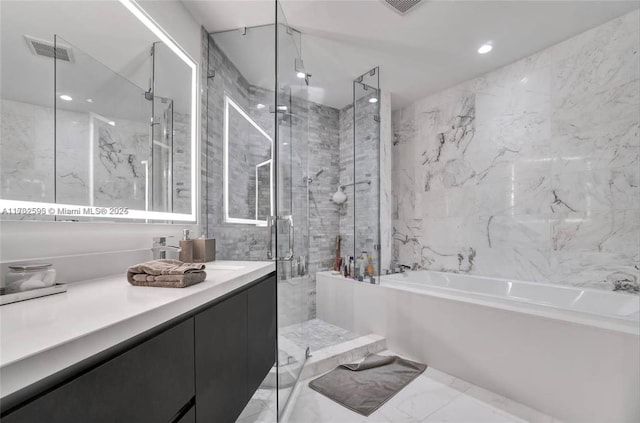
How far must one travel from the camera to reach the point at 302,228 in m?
2.29

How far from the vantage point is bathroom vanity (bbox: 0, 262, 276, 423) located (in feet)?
1.62

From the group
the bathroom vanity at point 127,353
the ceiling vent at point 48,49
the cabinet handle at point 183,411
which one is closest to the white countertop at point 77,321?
the bathroom vanity at point 127,353

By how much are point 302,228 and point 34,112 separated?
1605 millimetres

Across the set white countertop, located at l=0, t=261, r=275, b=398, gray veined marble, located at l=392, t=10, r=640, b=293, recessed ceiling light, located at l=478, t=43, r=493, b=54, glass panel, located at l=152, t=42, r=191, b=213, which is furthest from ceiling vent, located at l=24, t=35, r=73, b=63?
gray veined marble, located at l=392, t=10, r=640, b=293

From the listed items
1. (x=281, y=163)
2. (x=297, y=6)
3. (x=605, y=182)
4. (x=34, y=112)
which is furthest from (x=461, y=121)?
(x=34, y=112)

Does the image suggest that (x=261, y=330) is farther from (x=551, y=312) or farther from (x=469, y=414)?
(x=551, y=312)

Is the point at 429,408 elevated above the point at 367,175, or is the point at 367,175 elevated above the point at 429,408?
the point at 367,175

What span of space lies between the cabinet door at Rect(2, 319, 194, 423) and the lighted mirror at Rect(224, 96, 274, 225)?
1529 mm

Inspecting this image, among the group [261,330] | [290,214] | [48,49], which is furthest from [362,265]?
[48,49]

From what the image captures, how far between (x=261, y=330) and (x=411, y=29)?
247 centimetres

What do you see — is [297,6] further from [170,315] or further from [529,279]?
[529,279]

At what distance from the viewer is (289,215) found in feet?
6.37

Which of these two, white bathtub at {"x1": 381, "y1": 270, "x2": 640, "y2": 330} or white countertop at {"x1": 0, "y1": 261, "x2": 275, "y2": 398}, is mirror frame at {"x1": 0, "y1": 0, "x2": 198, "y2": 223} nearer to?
white countertop at {"x1": 0, "y1": 261, "x2": 275, "y2": 398}

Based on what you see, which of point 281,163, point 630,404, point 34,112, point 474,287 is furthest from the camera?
point 474,287
